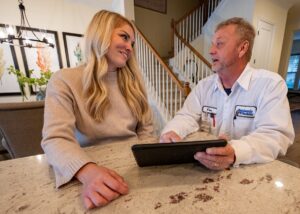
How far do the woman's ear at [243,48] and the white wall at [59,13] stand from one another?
2.84 metres

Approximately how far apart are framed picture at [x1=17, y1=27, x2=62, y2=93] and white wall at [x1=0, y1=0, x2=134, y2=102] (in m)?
0.08

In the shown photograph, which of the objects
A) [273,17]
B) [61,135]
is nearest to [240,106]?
[61,135]

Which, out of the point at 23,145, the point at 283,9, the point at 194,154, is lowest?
the point at 23,145

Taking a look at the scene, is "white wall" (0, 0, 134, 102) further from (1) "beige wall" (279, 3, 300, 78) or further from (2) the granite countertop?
(1) "beige wall" (279, 3, 300, 78)

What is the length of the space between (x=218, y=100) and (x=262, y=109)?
28cm

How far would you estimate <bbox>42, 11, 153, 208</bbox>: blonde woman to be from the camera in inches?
20.9

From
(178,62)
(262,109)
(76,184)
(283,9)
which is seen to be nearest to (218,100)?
(262,109)

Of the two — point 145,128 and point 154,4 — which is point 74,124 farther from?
point 154,4

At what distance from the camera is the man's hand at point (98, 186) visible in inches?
16.9

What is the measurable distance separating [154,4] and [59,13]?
2.87 m

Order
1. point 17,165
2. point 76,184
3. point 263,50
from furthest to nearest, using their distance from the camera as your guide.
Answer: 1. point 263,50
2. point 17,165
3. point 76,184

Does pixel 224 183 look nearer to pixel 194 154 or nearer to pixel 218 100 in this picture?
pixel 194 154

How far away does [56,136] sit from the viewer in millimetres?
634

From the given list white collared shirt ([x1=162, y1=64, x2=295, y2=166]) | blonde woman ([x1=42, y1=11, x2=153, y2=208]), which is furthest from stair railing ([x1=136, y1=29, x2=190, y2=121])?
blonde woman ([x1=42, y1=11, x2=153, y2=208])
